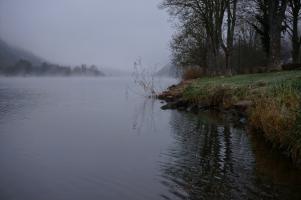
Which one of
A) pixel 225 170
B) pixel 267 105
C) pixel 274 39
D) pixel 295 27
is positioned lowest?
pixel 225 170

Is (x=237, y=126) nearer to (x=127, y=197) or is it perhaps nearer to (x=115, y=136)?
(x=115, y=136)

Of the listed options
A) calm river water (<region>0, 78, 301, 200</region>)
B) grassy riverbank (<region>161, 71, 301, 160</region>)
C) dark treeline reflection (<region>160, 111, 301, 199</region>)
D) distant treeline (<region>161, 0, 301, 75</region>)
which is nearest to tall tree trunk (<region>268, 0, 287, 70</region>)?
distant treeline (<region>161, 0, 301, 75</region>)

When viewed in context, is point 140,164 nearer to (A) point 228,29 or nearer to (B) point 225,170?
(B) point 225,170

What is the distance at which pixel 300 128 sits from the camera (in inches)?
339

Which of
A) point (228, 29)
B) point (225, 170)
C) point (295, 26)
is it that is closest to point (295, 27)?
point (295, 26)

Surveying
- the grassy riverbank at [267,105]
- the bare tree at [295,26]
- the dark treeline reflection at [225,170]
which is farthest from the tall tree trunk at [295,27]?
the dark treeline reflection at [225,170]

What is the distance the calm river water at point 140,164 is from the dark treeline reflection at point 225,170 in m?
0.02

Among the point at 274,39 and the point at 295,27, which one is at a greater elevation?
the point at 295,27

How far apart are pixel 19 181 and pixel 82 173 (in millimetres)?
1368

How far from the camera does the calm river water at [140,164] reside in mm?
7266

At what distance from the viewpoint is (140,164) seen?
9.26 metres

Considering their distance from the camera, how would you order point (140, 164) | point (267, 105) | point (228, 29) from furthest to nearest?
point (228, 29), point (267, 105), point (140, 164)

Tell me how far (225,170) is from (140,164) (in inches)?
82.6

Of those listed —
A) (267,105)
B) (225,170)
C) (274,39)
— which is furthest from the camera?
(274,39)
